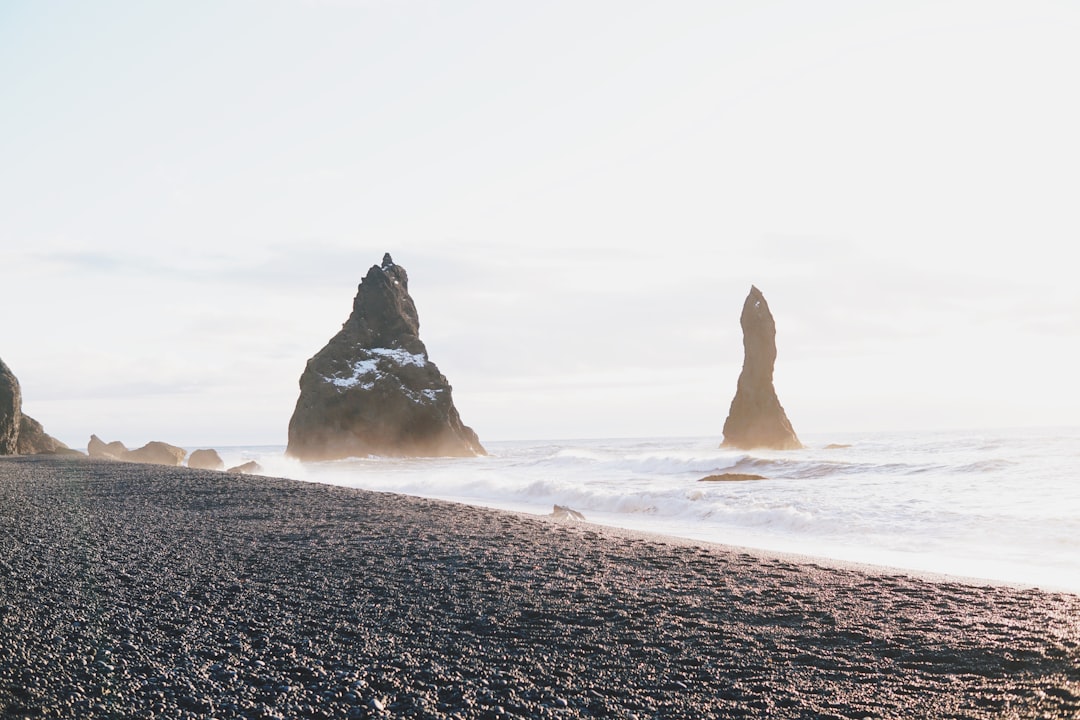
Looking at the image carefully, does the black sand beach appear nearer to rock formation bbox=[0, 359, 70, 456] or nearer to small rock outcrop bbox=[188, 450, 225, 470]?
small rock outcrop bbox=[188, 450, 225, 470]

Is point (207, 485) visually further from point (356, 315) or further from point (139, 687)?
point (356, 315)

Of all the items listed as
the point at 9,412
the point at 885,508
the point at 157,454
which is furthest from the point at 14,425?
the point at 885,508

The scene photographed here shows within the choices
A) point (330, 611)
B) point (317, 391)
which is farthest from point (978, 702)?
point (317, 391)

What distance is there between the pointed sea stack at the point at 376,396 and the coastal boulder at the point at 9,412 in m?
28.1

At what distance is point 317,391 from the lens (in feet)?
228

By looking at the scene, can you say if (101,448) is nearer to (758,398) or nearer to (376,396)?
(376,396)

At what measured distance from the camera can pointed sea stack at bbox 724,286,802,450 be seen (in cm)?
7062

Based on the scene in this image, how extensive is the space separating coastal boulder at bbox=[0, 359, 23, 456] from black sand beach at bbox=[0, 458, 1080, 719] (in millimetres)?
37802

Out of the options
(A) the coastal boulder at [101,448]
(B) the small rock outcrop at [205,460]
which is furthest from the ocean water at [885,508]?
(A) the coastal boulder at [101,448]

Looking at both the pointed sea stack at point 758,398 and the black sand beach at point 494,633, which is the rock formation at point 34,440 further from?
the pointed sea stack at point 758,398

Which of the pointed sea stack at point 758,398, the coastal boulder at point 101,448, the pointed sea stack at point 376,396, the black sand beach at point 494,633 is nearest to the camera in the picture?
the black sand beach at point 494,633

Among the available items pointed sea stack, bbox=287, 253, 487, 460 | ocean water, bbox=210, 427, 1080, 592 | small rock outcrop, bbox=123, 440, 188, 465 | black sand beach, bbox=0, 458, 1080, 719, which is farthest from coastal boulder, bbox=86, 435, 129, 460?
black sand beach, bbox=0, 458, 1080, 719

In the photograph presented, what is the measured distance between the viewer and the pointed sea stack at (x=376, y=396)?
68188 mm

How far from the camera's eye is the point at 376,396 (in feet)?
229
